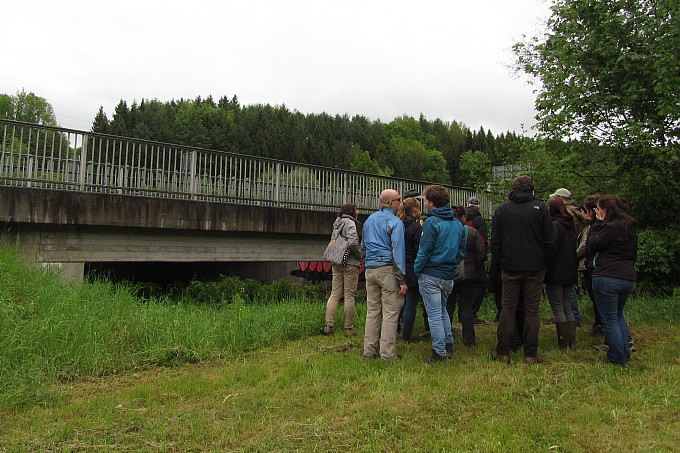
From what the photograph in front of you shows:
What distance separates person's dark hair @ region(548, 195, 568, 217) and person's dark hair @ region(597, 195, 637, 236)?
0.74 m

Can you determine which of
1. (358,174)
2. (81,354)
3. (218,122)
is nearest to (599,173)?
(358,174)

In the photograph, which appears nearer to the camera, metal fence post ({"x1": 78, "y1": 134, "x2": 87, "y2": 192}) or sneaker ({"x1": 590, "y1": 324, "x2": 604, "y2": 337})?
sneaker ({"x1": 590, "y1": 324, "x2": 604, "y2": 337})

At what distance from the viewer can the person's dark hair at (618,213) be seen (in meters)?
5.28

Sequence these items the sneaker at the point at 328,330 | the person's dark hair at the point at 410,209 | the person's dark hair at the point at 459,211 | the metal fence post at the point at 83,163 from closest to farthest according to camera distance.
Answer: the person's dark hair at the point at 410,209, the person's dark hair at the point at 459,211, the sneaker at the point at 328,330, the metal fence post at the point at 83,163

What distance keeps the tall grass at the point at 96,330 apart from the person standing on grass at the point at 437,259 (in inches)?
94.6

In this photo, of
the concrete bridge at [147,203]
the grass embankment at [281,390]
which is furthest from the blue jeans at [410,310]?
the concrete bridge at [147,203]

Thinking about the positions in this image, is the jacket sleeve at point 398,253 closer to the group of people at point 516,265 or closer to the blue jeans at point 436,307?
the group of people at point 516,265

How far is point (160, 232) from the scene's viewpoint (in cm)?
1043

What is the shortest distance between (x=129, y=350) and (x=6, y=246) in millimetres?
4118

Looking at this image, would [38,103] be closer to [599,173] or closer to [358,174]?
[358,174]

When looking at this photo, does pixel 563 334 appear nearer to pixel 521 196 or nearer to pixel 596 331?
pixel 596 331

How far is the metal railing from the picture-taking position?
29.6 feet

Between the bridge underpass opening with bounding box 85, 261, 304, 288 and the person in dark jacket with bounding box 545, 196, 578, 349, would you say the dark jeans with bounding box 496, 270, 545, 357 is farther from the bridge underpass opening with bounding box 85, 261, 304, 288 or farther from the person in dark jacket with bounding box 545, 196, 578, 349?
the bridge underpass opening with bounding box 85, 261, 304, 288

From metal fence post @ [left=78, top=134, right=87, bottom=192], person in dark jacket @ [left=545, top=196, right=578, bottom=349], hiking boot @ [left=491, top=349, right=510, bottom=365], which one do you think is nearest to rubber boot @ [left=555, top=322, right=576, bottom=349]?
person in dark jacket @ [left=545, top=196, right=578, bottom=349]
